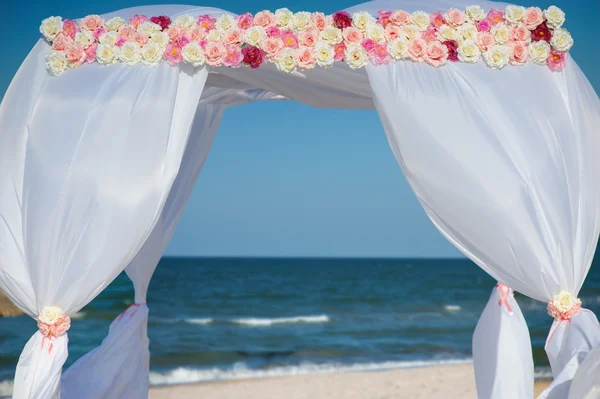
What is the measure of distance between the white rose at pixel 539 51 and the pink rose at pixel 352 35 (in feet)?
2.41

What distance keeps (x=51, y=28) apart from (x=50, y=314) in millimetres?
1232

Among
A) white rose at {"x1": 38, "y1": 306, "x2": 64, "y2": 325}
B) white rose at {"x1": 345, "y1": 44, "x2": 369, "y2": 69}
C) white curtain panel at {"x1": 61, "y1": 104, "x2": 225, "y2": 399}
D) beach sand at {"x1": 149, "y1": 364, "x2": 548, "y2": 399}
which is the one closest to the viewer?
white rose at {"x1": 38, "y1": 306, "x2": 64, "y2": 325}

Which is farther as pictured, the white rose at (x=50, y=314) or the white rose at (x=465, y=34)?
the white rose at (x=465, y=34)

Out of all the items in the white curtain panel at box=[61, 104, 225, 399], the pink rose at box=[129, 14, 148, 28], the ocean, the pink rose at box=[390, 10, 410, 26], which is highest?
the pink rose at box=[390, 10, 410, 26]

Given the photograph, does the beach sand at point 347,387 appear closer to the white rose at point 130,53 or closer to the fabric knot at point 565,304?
the fabric knot at point 565,304

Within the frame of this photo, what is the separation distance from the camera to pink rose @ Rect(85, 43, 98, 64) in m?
3.10

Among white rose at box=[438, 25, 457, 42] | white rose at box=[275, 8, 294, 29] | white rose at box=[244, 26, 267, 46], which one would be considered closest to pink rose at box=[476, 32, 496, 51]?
white rose at box=[438, 25, 457, 42]

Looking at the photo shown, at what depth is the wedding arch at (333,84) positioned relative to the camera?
9.42 ft

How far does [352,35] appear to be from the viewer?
9.91ft

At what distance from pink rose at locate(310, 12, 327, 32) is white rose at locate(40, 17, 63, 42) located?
111 centimetres

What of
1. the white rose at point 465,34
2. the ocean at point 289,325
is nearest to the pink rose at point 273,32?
the white rose at point 465,34

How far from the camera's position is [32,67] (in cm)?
311

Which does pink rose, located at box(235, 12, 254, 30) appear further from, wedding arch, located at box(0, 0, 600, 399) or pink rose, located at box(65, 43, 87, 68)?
pink rose, located at box(65, 43, 87, 68)

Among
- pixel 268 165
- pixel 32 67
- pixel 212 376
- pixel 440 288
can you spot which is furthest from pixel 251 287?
pixel 32 67
